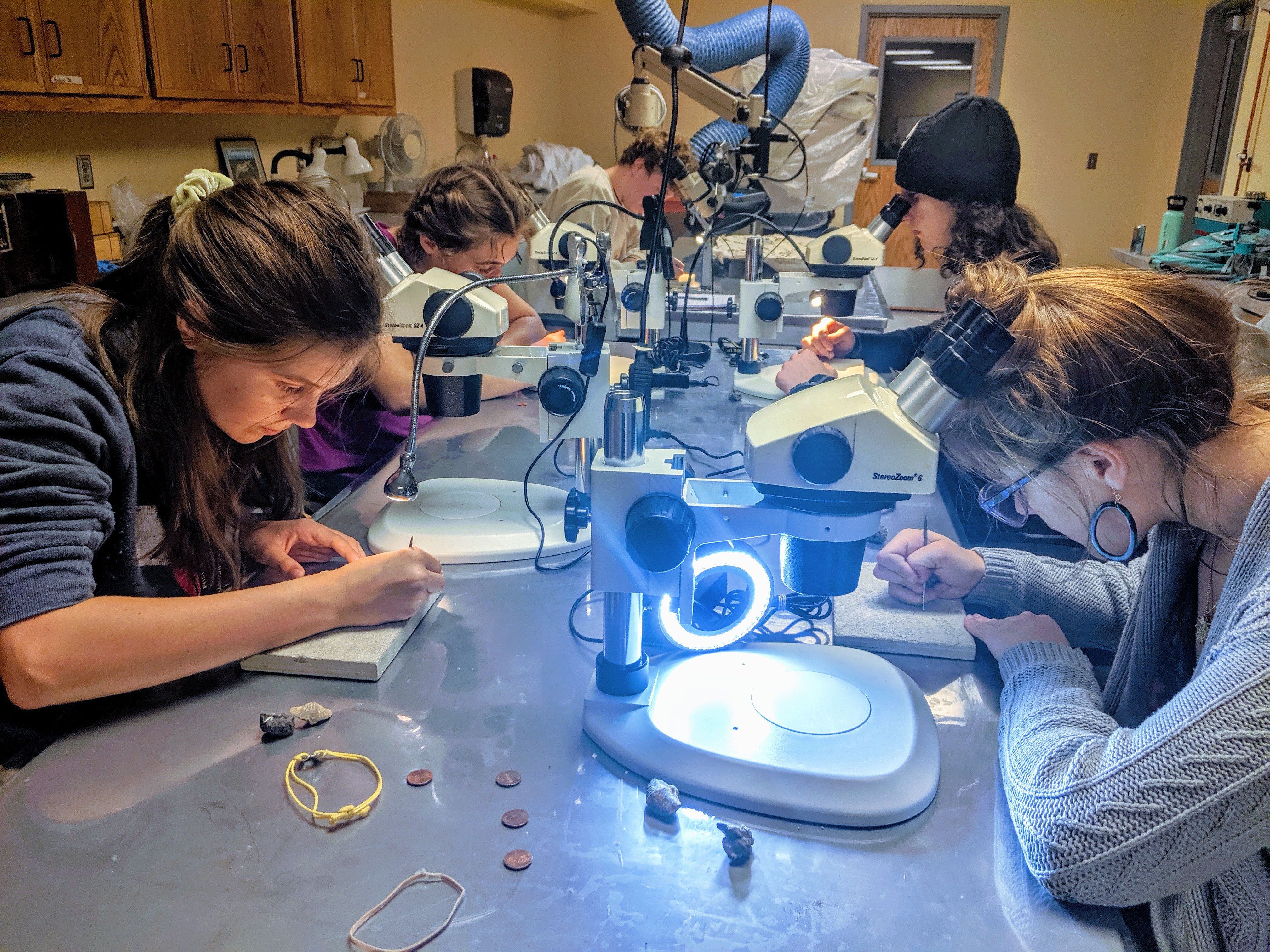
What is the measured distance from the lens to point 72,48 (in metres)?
2.49

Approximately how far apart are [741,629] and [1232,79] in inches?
245

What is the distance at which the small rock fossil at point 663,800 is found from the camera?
2.53 feet

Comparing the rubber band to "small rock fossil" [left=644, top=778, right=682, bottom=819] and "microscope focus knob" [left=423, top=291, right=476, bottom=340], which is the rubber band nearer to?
"small rock fossil" [left=644, top=778, right=682, bottom=819]

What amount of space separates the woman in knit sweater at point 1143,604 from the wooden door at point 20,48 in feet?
8.55

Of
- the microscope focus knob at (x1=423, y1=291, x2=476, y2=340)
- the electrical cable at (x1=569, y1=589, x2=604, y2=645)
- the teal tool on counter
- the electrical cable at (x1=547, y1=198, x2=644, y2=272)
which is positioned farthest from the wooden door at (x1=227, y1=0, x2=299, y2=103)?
the teal tool on counter

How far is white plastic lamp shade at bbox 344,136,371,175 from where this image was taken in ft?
13.5

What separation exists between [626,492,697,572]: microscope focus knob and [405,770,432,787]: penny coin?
283 millimetres

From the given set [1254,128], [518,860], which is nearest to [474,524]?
[518,860]

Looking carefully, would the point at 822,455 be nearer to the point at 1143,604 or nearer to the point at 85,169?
the point at 1143,604

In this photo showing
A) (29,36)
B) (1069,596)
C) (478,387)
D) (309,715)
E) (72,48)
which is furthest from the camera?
(72,48)

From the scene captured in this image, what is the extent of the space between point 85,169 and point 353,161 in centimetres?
131

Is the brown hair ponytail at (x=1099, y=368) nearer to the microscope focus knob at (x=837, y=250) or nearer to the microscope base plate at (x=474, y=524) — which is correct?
the microscope base plate at (x=474, y=524)

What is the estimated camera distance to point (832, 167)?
17.0ft

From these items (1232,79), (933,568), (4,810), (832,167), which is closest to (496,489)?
(933,568)
